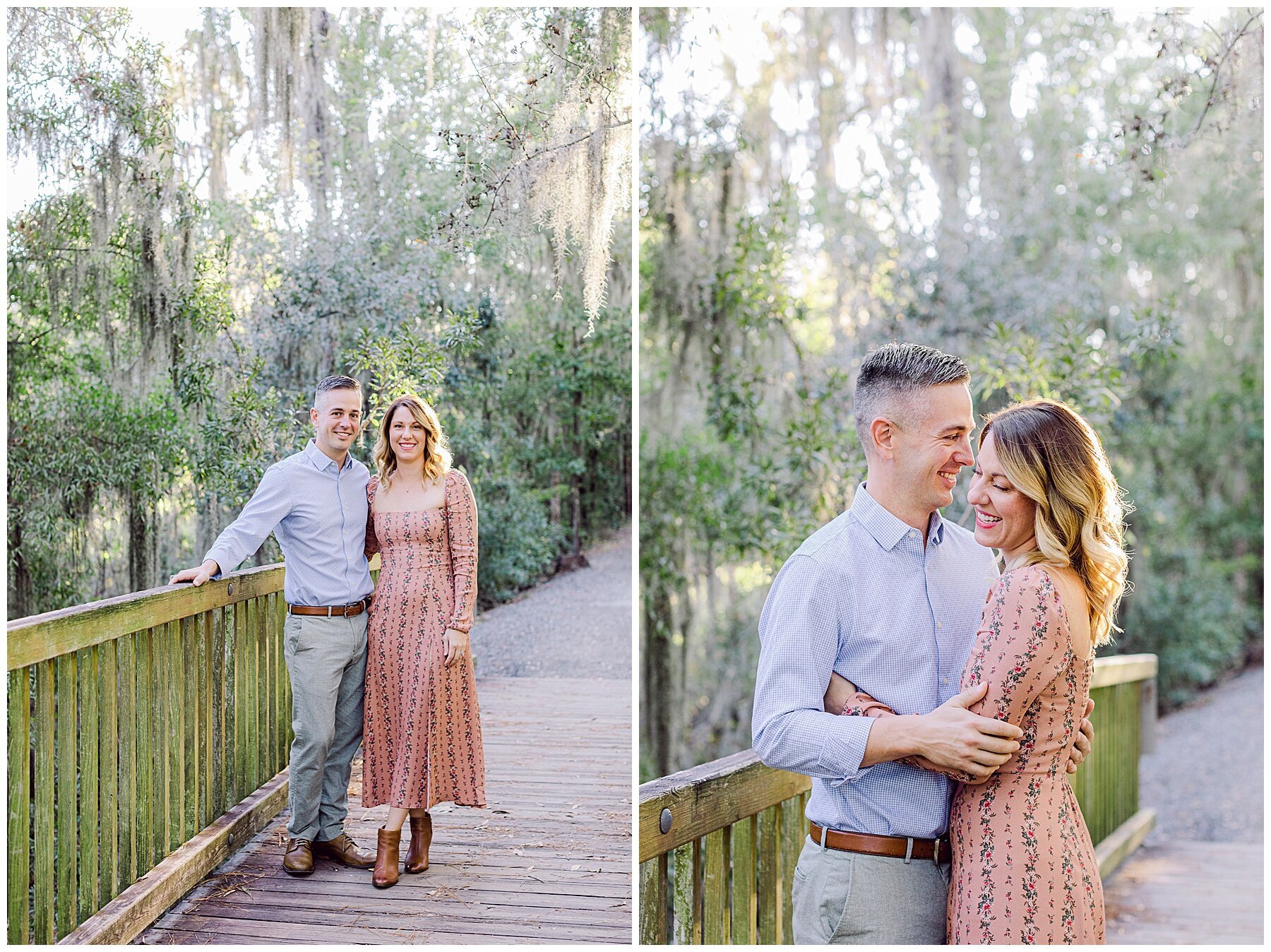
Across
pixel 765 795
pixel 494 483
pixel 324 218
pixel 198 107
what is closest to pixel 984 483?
pixel 765 795

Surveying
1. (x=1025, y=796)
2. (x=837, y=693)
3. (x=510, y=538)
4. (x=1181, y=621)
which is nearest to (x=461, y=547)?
(x=510, y=538)

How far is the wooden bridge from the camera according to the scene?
2.05 meters

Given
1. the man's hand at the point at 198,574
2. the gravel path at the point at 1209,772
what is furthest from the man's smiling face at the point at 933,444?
the gravel path at the point at 1209,772

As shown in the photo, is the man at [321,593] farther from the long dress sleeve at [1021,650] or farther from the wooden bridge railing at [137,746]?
the long dress sleeve at [1021,650]

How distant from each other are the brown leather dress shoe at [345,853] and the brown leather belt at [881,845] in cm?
141

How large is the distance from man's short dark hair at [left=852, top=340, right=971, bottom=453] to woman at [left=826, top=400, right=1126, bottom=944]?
0.40 feet

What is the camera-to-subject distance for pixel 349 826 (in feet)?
8.28

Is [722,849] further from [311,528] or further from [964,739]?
[311,528]

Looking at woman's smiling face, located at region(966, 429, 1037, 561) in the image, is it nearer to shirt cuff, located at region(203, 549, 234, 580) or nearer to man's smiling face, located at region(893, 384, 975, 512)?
man's smiling face, located at region(893, 384, 975, 512)

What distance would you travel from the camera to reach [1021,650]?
1401 millimetres

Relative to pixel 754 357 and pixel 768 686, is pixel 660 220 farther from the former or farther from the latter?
pixel 768 686

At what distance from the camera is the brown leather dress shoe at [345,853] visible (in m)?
2.46

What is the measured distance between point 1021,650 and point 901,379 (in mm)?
441

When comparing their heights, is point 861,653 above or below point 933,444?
below
